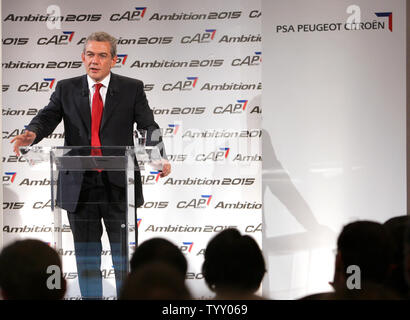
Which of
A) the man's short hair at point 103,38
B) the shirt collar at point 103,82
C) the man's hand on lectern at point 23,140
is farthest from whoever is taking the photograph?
the man's short hair at point 103,38

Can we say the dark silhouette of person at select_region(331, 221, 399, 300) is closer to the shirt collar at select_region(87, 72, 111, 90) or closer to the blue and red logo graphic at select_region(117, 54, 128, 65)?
the shirt collar at select_region(87, 72, 111, 90)

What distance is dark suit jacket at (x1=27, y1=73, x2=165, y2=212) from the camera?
3811mm

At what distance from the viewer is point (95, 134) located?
12.7 feet

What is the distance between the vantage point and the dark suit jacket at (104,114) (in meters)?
3.81

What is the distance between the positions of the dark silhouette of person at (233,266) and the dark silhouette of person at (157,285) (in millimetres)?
608

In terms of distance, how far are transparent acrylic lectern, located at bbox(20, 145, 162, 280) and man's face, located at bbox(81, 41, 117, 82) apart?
98 cm

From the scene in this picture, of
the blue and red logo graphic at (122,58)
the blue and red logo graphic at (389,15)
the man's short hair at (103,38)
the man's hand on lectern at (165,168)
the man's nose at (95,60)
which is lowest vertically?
the man's hand on lectern at (165,168)

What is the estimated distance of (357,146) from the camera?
4.50 m

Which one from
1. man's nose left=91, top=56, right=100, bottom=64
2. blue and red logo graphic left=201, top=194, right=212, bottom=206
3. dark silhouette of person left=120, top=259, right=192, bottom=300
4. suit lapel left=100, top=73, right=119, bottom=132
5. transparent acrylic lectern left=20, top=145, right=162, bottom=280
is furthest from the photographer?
blue and red logo graphic left=201, top=194, right=212, bottom=206

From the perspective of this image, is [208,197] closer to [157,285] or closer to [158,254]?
[158,254]

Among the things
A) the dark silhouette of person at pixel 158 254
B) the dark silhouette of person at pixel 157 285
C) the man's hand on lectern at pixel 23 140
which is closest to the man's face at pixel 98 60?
the man's hand on lectern at pixel 23 140

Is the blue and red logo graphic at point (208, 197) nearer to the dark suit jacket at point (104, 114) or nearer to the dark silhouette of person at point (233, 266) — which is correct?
the dark suit jacket at point (104, 114)

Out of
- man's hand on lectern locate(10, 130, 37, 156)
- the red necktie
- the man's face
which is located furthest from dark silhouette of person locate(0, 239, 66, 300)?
the man's face

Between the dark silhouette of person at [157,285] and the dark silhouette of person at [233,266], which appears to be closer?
the dark silhouette of person at [157,285]
